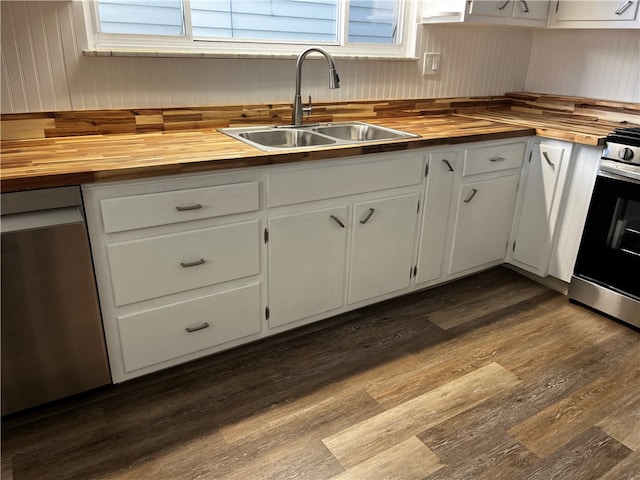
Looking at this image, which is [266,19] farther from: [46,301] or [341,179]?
[46,301]

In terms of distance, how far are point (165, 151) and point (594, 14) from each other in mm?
2412

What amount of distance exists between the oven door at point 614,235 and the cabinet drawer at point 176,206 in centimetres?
168

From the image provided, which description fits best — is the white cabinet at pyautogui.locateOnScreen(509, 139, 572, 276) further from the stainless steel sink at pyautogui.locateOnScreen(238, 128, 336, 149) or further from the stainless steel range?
the stainless steel sink at pyautogui.locateOnScreen(238, 128, 336, 149)

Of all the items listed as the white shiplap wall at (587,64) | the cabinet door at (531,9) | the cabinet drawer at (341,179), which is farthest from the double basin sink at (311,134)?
the white shiplap wall at (587,64)

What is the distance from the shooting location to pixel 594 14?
2.69 metres

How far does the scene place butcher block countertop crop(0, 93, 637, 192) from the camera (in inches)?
60.0

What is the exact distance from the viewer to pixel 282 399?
1882mm

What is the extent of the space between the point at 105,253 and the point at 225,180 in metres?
0.47

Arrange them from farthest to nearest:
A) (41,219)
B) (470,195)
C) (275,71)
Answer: (470,195) < (275,71) < (41,219)

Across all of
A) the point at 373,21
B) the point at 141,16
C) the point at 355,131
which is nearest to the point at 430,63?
the point at 373,21

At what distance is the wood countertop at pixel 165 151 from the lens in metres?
1.52

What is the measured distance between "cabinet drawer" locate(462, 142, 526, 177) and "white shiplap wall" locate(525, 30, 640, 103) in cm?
80

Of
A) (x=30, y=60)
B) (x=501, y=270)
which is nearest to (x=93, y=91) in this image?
(x=30, y=60)

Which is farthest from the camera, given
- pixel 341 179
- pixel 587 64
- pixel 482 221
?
pixel 587 64
